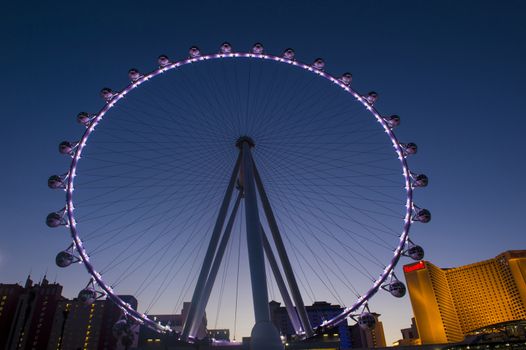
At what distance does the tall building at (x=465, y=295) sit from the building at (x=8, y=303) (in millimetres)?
99519

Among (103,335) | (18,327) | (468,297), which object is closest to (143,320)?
(18,327)

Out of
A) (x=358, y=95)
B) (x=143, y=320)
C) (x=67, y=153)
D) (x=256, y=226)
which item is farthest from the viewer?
(x=358, y=95)

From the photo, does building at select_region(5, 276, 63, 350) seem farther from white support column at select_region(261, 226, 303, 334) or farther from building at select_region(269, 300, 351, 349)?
white support column at select_region(261, 226, 303, 334)

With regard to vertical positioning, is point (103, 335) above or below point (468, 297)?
below

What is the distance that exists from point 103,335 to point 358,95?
3791 inches

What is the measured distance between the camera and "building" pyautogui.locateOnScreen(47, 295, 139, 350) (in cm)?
9456

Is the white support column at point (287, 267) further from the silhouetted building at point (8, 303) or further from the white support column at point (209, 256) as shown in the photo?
the silhouetted building at point (8, 303)

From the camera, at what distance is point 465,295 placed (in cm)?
12456

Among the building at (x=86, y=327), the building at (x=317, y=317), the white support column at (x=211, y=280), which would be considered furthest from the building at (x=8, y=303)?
the white support column at (x=211, y=280)

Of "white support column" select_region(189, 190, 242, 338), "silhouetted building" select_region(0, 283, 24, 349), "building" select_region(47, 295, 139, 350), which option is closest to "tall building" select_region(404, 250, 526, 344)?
"building" select_region(47, 295, 139, 350)

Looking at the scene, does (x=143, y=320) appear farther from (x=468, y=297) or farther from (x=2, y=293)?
(x=468, y=297)

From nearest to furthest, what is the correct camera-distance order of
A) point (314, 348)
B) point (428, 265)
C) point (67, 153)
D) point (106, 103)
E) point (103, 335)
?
point (67, 153) → point (106, 103) → point (314, 348) → point (103, 335) → point (428, 265)

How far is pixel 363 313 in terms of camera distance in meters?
18.3

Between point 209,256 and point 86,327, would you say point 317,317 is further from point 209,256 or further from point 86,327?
point 209,256
